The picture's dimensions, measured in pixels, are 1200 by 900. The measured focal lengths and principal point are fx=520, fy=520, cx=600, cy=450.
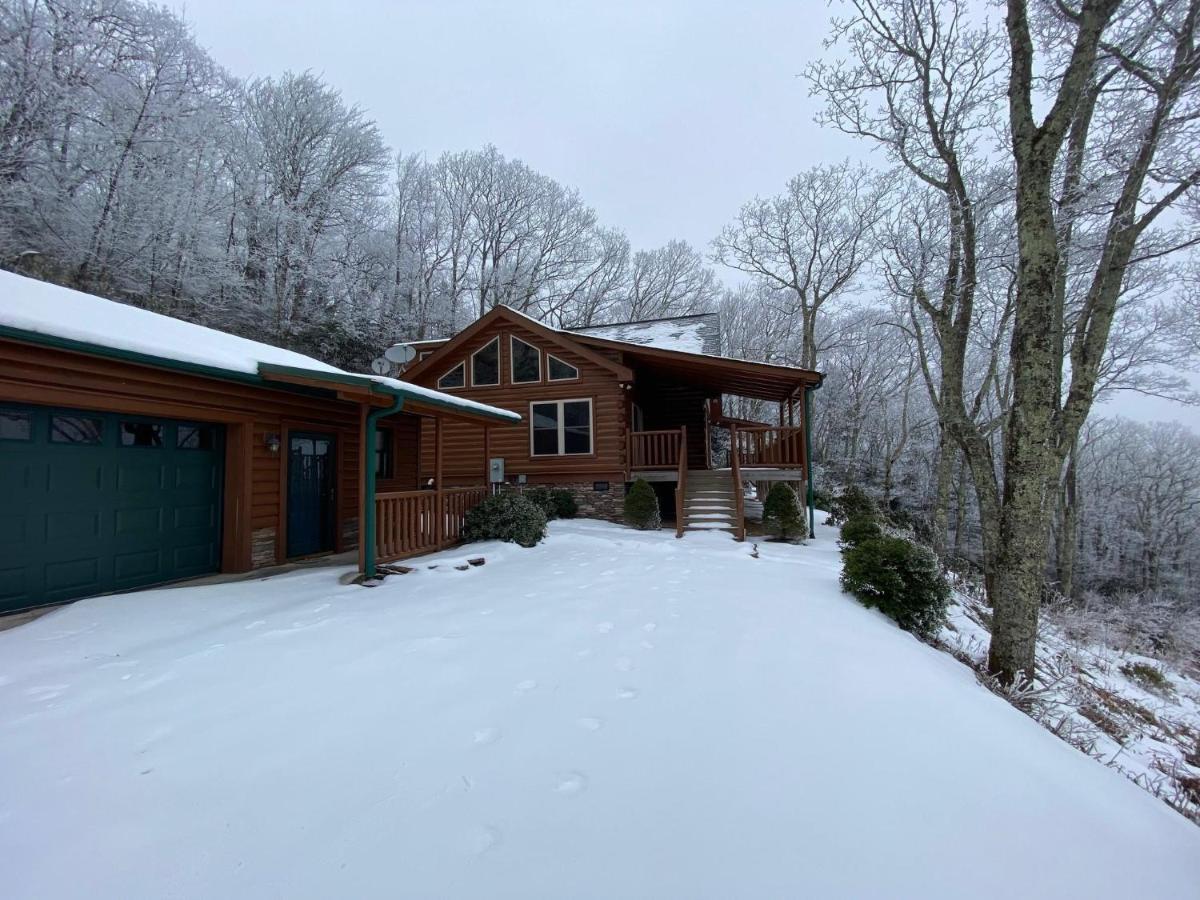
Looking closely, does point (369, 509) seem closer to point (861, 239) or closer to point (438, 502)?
point (438, 502)

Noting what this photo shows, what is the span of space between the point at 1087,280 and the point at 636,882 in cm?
1407

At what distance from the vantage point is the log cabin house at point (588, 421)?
1123 centimetres

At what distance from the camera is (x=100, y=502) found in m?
5.11

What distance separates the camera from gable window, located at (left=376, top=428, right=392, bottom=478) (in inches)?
393

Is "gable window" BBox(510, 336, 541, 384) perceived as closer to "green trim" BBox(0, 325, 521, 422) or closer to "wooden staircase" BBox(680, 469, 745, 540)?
"wooden staircase" BBox(680, 469, 745, 540)

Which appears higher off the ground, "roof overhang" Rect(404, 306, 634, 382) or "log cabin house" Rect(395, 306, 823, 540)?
"roof overhang" Rect(404, 306, 634, 382)

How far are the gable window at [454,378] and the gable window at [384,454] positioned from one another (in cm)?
323

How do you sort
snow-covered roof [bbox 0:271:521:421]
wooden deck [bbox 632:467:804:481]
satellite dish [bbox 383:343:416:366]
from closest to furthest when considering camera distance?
snow-covered roof [bbox 0:271:521:421] → satellite dish [bbox 383:343:416:366] → wooden deck [bbox 632:467:804:481]

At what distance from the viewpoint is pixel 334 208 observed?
57.5ft

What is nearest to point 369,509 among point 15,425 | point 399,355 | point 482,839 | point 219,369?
point 219,369

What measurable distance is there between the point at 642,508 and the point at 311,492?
602 centimetres

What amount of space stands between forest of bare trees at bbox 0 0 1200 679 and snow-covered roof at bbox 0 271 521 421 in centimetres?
766

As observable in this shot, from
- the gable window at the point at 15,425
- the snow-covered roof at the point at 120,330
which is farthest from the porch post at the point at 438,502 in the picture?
the gable window at the point at 15,425

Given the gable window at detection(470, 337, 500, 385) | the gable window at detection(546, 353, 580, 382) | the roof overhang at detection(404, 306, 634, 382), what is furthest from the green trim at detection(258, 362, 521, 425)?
the gable window at detection(470, 337, 500, 385)
